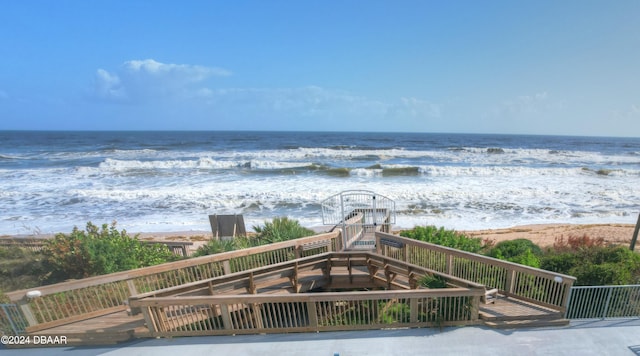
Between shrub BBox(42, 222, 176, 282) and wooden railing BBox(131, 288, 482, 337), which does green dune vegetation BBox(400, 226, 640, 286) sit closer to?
wooden railing BBox(131, 288, 482, 337)

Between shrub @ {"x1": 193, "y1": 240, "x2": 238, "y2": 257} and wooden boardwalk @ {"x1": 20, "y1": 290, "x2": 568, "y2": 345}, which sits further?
shrub @ {"x1": 193, "y1": 240, "x2": 238, "y2": 257}

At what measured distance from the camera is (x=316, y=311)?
17.1ft

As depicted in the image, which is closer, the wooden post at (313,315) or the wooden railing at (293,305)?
the wooden railing at (293,305)

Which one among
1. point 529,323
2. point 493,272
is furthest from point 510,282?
point 529,323

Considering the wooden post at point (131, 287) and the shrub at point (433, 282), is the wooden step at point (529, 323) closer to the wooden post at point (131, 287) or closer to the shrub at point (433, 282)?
the shrub at point (433, 282)

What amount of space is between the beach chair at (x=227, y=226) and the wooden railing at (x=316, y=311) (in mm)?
6204

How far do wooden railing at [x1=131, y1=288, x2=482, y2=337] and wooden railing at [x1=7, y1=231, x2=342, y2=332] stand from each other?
3.17 feet

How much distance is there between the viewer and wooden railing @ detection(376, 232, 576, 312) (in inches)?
211

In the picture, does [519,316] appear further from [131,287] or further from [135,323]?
[131,287]

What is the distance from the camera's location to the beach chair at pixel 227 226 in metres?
11.7

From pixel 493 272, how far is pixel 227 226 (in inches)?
357

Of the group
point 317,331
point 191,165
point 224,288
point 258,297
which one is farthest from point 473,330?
point 191,165

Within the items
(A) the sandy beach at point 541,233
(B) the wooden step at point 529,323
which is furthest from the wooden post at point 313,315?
(A) the sandy beach at point 541,233

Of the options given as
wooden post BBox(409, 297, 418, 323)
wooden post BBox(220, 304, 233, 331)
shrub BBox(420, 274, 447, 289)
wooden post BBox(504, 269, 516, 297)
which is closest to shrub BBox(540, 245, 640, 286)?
wooden post BBox(504, 269, 516, 297)
